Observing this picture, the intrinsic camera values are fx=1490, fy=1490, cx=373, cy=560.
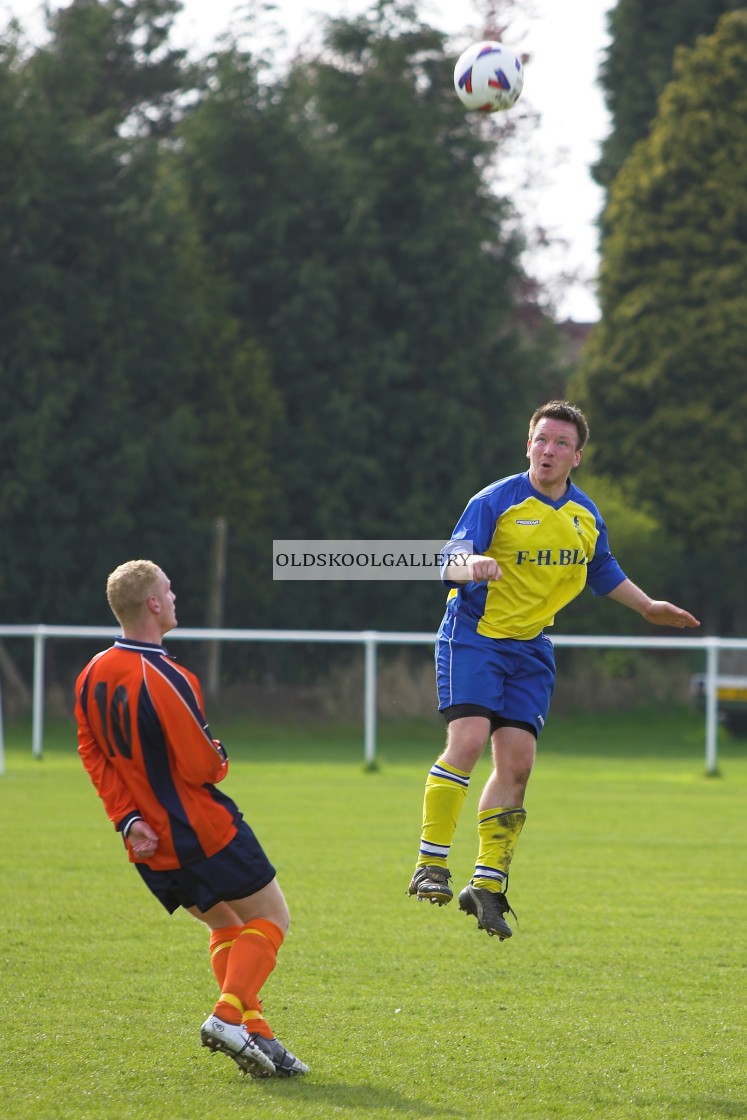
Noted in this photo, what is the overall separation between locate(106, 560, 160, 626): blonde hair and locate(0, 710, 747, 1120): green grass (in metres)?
1.51

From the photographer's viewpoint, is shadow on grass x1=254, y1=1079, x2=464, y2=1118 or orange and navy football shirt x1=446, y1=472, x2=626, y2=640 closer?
shadow on grass x1=254, y1=1079, x2=464, y2=1118

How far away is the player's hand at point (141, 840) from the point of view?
4.75 m

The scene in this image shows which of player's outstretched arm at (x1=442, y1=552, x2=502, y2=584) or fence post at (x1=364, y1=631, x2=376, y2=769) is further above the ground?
player's outstretched arm at (x1=442, y1=552, x2=502, y2=584)

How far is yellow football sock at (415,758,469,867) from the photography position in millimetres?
5984

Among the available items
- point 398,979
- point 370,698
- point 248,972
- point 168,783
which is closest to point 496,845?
point 398,979

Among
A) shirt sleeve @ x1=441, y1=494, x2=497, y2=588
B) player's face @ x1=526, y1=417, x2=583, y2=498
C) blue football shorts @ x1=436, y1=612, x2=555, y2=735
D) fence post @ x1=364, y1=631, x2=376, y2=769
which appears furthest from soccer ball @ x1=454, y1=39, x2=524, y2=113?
fence post @ x1=364, y1=631, x2=376, y2=769

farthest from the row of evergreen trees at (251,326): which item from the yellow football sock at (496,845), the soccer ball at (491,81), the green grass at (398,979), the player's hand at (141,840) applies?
the player's hand at (141,840)

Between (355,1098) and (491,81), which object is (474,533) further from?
(491,81)

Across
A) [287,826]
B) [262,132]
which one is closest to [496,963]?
[287,826]

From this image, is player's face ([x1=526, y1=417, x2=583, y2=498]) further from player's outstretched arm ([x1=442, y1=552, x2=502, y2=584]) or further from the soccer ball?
the soccer ball

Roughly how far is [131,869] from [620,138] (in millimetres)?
25416

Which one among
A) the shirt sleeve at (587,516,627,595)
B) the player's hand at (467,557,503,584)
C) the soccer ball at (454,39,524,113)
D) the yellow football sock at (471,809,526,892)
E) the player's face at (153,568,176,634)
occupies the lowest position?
the yellow football sock at (471,809,526,892)

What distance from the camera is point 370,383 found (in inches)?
1051

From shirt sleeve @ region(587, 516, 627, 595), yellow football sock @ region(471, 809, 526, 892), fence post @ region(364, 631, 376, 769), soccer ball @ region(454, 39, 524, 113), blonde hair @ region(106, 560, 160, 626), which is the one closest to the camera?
blonde hair @ region(106, 560, 160, 626)
